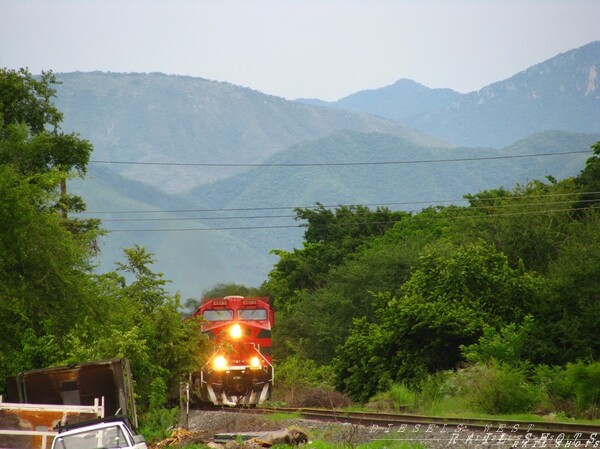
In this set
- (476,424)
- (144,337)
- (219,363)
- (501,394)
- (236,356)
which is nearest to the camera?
(476,424)

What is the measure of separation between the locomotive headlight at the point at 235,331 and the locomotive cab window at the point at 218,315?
0.51 meters

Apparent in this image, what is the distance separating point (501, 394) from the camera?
90.7 ft

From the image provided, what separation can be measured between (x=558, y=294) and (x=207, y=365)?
40.4 ft

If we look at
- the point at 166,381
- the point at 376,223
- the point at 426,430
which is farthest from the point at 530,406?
the point at 376,223

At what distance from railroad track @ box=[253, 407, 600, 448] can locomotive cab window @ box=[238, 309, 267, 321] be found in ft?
32.6

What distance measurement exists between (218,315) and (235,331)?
2.86 feet

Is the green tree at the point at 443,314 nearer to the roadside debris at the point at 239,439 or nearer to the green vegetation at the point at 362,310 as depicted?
the green vegetation at the point at 362,310

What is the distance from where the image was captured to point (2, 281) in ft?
83.4

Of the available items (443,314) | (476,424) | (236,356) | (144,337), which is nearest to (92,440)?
(476,424)

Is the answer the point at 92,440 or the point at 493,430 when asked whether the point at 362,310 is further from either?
the point at 92,440

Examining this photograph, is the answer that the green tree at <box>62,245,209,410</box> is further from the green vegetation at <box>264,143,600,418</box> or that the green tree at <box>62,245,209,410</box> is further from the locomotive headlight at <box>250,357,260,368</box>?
the green vegetation at <box>264,143,600,418</box>

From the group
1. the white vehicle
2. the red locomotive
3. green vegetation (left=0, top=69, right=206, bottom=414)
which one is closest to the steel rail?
green vegetation (left=0, top=69, right=206, bottom=414)

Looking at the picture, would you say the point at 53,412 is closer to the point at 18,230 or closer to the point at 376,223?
the point at 18,230

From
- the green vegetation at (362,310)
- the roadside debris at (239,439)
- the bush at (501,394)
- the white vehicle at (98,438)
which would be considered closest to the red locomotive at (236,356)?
the green vegetation at (362,310)
